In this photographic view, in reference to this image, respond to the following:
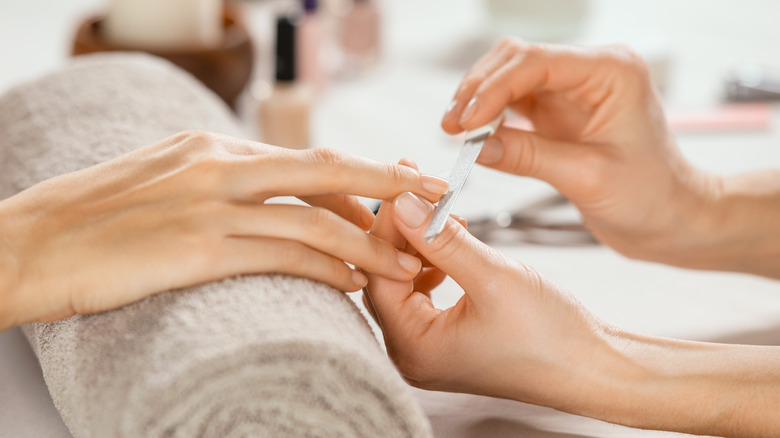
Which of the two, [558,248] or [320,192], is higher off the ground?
[320,192]

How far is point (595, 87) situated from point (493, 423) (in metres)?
0.28

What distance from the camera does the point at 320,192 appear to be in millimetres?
464

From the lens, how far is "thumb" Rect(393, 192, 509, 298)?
0.46 metres

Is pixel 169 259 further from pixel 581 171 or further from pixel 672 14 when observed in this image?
pixel 672 14

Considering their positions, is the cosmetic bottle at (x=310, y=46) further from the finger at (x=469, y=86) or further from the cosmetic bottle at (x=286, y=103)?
the finger at (x=469, y=86)

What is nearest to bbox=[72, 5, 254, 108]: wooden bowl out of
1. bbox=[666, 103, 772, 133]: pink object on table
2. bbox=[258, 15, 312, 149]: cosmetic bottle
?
bbox=[258, 15, 312, 149]: cosmetic bottle

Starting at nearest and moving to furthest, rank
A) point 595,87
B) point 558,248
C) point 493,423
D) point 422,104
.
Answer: point 493,423 → point 595,87 → point 558,248 → point 422,104

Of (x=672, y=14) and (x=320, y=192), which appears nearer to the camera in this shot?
(x=320, y=192)

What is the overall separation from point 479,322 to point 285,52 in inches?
20.8

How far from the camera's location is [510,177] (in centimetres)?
88

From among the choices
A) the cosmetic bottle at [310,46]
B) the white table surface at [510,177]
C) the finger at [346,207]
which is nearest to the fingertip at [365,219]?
the finger at [346,207]

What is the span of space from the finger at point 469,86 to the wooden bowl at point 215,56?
38 centimetres

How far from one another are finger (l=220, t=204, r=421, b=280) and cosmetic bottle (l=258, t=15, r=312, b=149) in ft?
1.53

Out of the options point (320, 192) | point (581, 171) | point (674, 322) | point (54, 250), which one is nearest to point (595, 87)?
point (581, 171)
